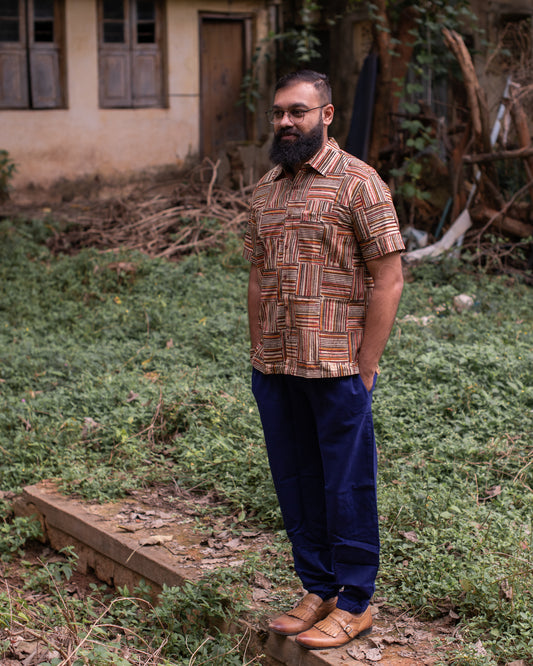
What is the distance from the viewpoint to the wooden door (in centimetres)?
1402

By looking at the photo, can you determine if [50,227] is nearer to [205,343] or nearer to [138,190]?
[138,190]

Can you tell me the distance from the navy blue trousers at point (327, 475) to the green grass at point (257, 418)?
48cm

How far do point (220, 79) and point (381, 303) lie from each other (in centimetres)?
1222

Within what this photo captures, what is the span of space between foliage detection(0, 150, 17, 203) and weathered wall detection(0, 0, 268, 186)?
0.43ft

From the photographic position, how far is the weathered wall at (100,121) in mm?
12633

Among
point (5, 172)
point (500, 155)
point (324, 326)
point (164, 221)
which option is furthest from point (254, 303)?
point (5, 172)

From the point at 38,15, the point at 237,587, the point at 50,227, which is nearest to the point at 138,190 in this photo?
the point at 50,227

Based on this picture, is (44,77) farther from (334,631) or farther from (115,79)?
(334,631)

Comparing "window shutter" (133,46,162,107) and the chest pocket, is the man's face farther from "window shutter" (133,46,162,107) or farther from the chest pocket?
"window shutter" (133,46,162,107)

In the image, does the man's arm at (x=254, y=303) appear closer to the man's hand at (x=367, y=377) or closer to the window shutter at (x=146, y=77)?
the man's hand at (x=367, y=377)

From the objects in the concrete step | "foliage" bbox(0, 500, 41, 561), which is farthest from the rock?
"foliage" bbox(0, 500, 41, 561)

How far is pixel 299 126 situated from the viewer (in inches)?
117

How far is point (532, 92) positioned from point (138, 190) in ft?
21.4

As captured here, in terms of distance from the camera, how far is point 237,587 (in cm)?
354
